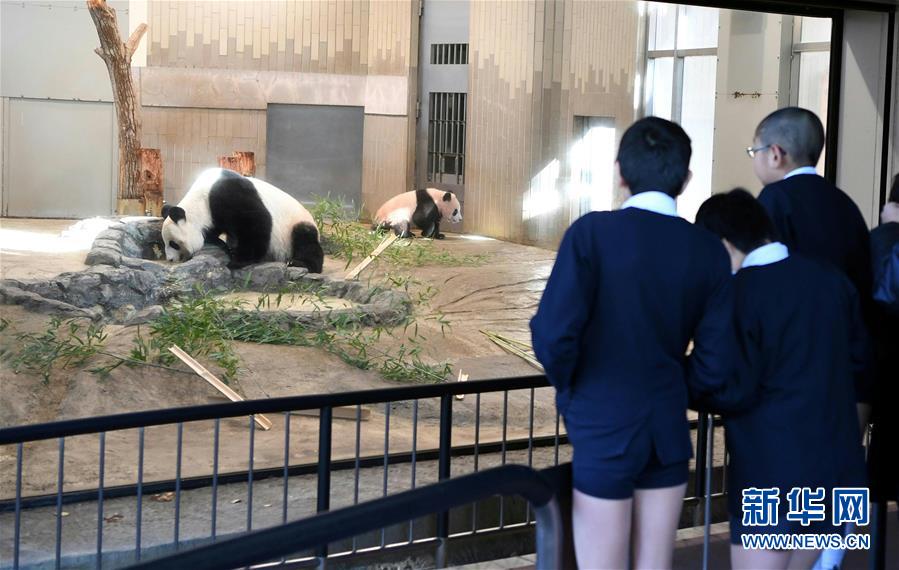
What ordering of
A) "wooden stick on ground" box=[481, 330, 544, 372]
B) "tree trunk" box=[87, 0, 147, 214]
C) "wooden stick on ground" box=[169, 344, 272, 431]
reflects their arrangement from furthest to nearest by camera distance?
"wooden stick on ground" box=[481, 330, 544, 372] → "wooden stick on ground" box=[169, 344, 272, 431] → "tree trunk" box=[87, 0, 147, 214]

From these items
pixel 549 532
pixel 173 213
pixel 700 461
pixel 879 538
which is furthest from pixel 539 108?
pixel 549 532

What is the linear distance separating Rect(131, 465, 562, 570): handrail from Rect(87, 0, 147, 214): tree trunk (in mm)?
3833

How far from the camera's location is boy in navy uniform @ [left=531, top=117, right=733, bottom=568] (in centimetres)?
246

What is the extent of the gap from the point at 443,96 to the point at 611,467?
4052 millimetres

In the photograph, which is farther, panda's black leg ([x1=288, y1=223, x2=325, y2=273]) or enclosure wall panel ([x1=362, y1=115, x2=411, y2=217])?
enclosure wall panel ([x1=362, y1=115, x2=411, y2=217])

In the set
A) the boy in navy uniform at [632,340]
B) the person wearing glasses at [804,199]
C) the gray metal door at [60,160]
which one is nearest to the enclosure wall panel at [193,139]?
the gray metal door at [60,160]

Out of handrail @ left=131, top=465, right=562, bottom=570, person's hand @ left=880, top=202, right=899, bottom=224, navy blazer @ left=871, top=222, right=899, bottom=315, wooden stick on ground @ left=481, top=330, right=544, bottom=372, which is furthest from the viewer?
wooden stick on ground @ left=481, top=330, right=544, bottom=372

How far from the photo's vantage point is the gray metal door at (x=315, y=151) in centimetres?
582

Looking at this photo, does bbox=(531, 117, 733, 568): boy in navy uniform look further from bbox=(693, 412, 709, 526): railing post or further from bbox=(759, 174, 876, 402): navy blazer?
bbox=(693, 412, 709, 526): railing post

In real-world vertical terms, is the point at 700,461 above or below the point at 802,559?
→ below

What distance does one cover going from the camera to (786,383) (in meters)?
2.66

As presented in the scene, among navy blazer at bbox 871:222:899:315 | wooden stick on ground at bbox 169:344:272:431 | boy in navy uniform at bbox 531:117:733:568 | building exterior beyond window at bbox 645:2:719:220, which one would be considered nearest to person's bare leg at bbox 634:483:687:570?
boy in navy uniform at bbox 531:117:733:568

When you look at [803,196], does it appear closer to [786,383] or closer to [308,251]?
[786,383]

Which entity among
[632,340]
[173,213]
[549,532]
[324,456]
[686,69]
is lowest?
[324,456]
